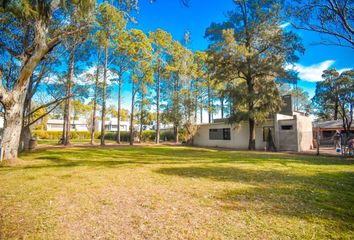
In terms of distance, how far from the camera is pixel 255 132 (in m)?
17.3

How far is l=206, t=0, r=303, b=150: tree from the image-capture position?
1449 cm

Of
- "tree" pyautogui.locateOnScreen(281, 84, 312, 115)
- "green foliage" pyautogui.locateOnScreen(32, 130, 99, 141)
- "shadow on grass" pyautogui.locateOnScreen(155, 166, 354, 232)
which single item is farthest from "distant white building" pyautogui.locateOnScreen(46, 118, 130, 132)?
"shadow on grass" pyautogui.locateOnScreen(155, 166, 354, 232)

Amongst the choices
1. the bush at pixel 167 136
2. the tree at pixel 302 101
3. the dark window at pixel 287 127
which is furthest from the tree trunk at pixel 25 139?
the tree at pixel 302 101

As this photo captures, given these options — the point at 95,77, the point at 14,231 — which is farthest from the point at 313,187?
the point at 95,77

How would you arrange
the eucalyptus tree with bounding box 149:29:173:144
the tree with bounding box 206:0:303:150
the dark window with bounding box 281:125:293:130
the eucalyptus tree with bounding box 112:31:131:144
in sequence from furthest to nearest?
the eucalyptus tree with bounding box 149:29:173:144, the eucalyptus tree with bounding box 112:31:131:144, the dark window with bounding box 281:125:293:130, the tree with bounding box 206:0:303:150

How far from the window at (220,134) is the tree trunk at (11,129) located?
16409 mm

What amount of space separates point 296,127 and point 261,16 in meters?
9.12

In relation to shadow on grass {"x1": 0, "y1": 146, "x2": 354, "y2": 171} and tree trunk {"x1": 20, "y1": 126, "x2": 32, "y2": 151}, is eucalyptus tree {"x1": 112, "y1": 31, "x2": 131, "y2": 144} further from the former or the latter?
shadow on grass {"x1": 0, "y1": 146, "x2": 354, "y2": 171}

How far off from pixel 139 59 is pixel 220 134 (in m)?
12.2

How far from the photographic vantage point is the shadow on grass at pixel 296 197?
10.4 ft

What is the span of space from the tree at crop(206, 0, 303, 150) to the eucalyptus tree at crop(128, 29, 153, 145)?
26.2 ft

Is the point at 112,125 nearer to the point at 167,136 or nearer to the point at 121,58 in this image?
the point at 167,136

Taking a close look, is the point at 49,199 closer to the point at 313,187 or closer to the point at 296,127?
the point at 313,187

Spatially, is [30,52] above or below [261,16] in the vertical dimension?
below
